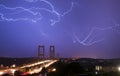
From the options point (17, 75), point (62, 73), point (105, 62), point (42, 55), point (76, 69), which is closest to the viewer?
point (17, 75)

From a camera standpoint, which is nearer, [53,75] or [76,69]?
[53,75]

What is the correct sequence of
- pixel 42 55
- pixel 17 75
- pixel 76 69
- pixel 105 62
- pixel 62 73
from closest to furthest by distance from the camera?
pixel 17 75, pixel 62 73, pixel 76 69, pixel 105 62, pixel 42 55

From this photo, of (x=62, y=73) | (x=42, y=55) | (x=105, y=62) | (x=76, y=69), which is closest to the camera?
(x=62, y=73)

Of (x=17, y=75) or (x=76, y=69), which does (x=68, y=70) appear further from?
(x=17, y=75)

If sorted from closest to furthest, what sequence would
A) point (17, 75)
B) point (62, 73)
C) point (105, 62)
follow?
point (17, 75) → point (62, 73) → point (105, 62)

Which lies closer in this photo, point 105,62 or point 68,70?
point 68,70

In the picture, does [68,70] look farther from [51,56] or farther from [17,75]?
[51,56]

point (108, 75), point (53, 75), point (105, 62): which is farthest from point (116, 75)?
point (105, 62)

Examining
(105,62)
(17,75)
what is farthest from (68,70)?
(105,62)

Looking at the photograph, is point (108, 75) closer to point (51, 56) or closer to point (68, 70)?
point (68, 70)
